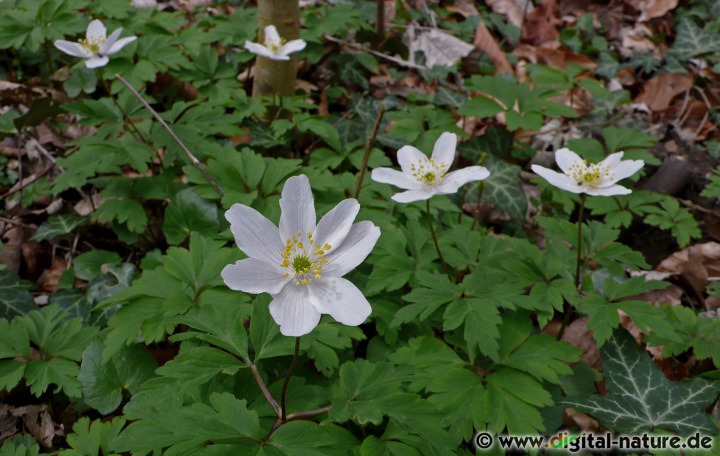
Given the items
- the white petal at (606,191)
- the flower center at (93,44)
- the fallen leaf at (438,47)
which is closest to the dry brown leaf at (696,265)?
the white petal at (606,191)

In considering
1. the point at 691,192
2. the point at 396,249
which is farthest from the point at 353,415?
the point at 691,192

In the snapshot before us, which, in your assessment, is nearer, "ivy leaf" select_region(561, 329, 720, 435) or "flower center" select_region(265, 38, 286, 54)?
"ivy leaf" select_region(561, 329, 720, 435)

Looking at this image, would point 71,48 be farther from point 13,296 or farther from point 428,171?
point 428,171

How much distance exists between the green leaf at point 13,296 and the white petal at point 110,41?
1473 mm

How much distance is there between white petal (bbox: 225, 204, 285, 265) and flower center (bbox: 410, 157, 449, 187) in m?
0.92

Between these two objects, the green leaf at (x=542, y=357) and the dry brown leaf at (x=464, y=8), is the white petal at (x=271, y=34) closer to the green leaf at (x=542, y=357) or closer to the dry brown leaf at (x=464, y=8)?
the green leaf at (x=542, y=357)

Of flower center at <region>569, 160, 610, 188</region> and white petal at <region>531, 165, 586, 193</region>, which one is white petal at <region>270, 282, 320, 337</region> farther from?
flower center at <region>569, 160, 610, 188</region>

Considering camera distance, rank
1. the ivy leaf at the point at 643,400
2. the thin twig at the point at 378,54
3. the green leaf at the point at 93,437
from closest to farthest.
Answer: the green leaf at the point at 93,437, the ivy leaf at the point at 643,400, the thin twig at the point at 378,54

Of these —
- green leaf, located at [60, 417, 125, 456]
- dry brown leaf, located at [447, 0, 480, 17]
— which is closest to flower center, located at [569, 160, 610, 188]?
green leaf, located at [60, 417, 125, 456]

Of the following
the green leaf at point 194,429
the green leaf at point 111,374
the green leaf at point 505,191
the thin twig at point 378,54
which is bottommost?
the green leaf at point 505,191

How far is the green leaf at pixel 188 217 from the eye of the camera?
113 inches

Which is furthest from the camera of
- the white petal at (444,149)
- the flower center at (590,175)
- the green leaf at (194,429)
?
the white petal at (444,149)

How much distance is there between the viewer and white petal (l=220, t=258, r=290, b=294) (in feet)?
5.11

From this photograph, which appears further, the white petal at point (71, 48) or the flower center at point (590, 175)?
the white petal at point (71, 48)
